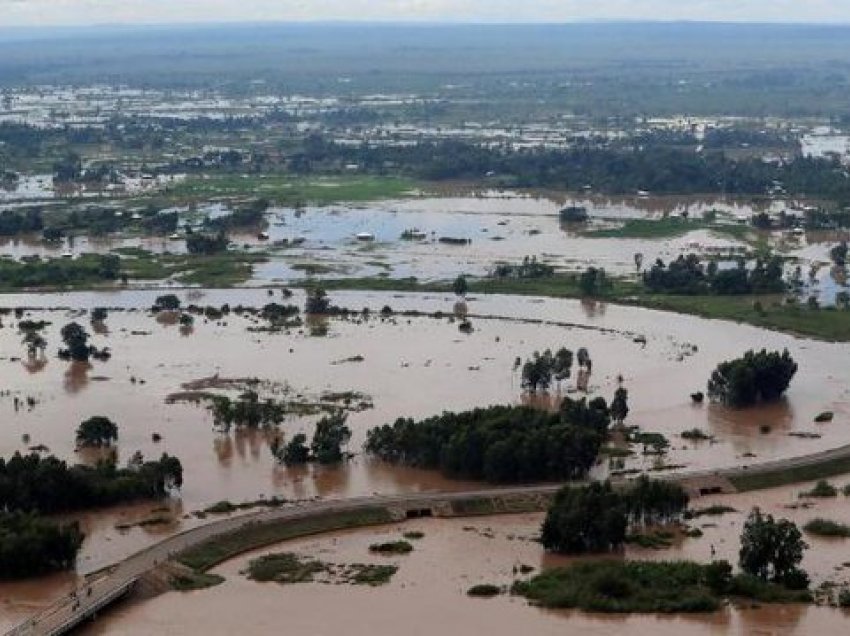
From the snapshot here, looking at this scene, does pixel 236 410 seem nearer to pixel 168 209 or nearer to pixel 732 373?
pixel 732 373

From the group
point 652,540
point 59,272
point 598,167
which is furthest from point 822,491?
point 598,167

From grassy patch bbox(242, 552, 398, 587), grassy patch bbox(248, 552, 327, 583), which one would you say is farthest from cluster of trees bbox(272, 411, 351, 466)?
grassy patch bbox(242, 552, 398, 587)

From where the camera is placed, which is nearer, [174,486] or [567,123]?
[174,486]

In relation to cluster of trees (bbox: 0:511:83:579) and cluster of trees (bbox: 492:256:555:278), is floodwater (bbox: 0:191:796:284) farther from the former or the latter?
cluster of trees (bbox: 0:511:83:579)

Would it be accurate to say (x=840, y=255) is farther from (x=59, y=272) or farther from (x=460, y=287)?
(x=59, y=272)

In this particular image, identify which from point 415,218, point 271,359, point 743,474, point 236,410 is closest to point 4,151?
point 415,218

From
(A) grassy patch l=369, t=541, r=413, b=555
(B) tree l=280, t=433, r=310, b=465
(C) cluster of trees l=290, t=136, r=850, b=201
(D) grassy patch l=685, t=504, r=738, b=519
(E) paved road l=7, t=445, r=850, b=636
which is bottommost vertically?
(A) grassy patch l=369, t=541, r=413, b=555

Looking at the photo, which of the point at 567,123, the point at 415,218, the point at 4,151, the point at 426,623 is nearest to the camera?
the point at 426,623
